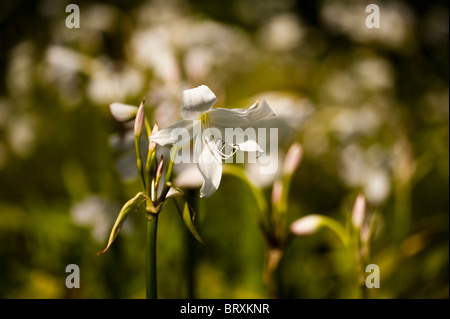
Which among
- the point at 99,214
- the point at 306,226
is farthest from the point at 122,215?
the point at 99,214

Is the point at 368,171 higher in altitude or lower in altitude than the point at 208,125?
higher

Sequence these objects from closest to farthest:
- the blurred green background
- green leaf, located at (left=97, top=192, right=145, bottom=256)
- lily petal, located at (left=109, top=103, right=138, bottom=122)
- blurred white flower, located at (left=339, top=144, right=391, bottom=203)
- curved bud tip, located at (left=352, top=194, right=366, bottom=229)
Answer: green leaf, located at (left=97, top=192, right=145, bottom=256) → lily petal, located at (left=109, top=103, right=138, bottom=122) → curved bud tip, located at (left=352, top=194, right=366, bottom=229) → the blurred green background → blurred white flower, located at (left=339, top=144, right=391, bottom=203)

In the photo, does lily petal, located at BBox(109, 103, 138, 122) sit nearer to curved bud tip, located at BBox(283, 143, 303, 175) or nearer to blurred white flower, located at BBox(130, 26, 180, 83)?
curved bud tip, located at BBox(283, 143, 303, 175)

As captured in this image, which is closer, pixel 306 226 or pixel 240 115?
pixel 240 115

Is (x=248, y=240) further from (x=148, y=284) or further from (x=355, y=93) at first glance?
(x=355, y=93)

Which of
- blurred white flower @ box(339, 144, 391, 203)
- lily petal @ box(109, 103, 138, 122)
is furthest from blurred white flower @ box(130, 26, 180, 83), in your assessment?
blurred white flower @ box(339, 144, 391, 203)

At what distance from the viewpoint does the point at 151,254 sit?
0.77m

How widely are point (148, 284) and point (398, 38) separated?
3078mm

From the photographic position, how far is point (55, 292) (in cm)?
188

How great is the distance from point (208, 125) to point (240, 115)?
0.36 ft

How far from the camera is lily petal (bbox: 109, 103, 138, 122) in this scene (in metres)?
0.83

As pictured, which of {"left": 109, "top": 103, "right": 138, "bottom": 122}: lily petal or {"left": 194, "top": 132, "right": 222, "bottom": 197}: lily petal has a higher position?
{"left": 109, "top": 103, "right": 138, "bottom": 122}: lily petal

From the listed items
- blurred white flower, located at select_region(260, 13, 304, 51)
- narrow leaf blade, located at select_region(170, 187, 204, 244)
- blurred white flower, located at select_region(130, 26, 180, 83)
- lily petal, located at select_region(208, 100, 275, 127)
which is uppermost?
blurred white flower, located at select_region(260, 13, 304, 51)

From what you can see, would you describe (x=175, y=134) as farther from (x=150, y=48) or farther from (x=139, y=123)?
(x=150, y=48)
